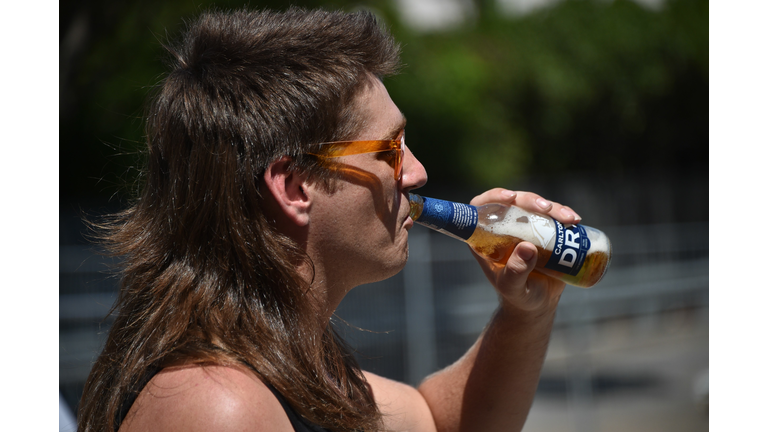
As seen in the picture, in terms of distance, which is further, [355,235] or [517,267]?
[517,267]

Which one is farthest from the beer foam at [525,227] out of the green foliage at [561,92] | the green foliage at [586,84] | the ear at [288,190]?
the green foliage at [586,84]

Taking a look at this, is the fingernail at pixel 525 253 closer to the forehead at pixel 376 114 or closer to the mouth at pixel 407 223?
the mouth at pixel 407 223

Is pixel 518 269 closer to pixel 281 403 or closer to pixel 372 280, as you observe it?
pixel 372 280

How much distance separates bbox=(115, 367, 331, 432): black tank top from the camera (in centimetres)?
134

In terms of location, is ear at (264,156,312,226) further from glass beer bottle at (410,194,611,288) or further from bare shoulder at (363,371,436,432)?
bare shoulder at (363,371,436,432)

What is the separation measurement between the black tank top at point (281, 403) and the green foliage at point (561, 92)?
12154mm

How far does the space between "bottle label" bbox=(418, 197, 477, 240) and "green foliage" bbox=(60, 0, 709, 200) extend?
11.4 metres

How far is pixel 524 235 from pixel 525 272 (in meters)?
0.16

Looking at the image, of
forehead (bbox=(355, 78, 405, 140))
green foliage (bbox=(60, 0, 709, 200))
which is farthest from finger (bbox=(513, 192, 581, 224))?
green foliage (bbox=(60, 0, 709, 200))

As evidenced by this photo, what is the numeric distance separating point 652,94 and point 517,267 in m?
17.3

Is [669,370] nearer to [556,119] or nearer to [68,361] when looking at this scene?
[68,361]

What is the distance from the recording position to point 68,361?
5555mm

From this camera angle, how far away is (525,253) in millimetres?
1884

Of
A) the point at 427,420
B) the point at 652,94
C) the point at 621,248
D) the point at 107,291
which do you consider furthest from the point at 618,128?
the point at 427,420
